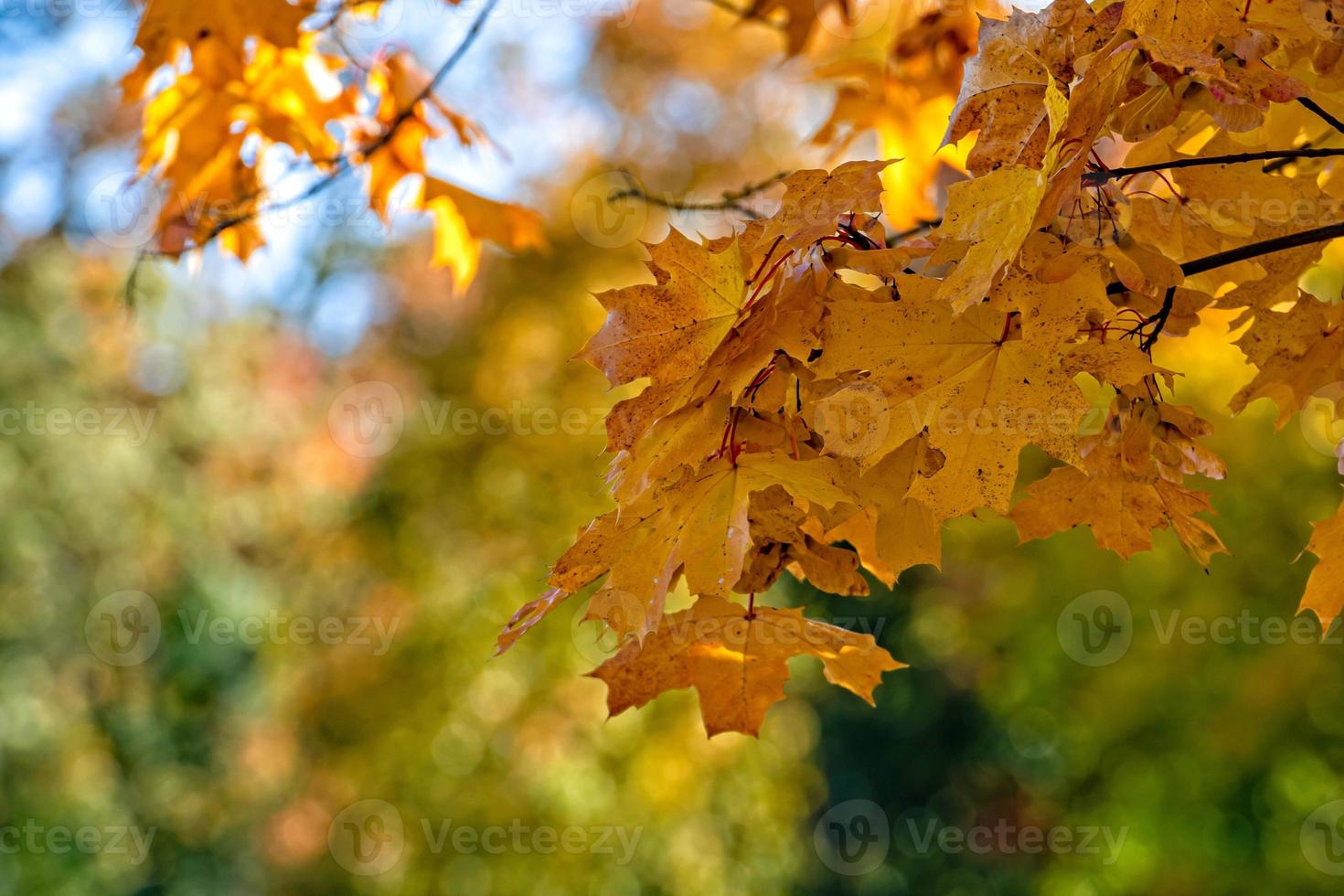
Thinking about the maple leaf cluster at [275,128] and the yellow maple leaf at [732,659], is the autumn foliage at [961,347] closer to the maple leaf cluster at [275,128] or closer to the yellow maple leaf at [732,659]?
the yellow maple leaf at [732,659]

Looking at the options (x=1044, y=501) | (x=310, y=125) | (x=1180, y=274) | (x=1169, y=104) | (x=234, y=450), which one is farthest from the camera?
(x=234, y=450)

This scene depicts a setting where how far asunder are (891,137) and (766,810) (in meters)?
4.59

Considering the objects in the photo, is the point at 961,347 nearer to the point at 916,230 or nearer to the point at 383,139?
the point at 916,230

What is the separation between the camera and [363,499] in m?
6.58

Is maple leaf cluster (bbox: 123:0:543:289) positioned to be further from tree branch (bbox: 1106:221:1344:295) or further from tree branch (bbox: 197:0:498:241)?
tree branch (bbox: 1106:221:1344:295)

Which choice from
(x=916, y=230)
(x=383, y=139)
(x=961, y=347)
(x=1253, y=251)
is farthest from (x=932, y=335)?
(x=383, y=139)

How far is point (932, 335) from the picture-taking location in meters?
0.86

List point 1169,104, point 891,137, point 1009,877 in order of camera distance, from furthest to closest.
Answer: point 1009,877, point 891,137, point 1169,104

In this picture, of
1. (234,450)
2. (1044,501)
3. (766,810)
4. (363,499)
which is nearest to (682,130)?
(363,499)

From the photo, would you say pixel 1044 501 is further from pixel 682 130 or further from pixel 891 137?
pixel 682 130

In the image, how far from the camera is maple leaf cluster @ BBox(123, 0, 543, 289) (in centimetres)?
184

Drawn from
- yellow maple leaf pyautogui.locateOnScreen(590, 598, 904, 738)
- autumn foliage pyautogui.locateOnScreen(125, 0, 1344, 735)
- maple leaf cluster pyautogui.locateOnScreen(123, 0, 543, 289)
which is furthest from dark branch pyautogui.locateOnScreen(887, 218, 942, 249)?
maple leaf cluster pyautogui.locateOnScreen(123, 0, 543, 289)

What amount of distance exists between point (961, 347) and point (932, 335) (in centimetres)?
3

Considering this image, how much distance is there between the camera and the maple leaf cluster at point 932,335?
80 centimetres
